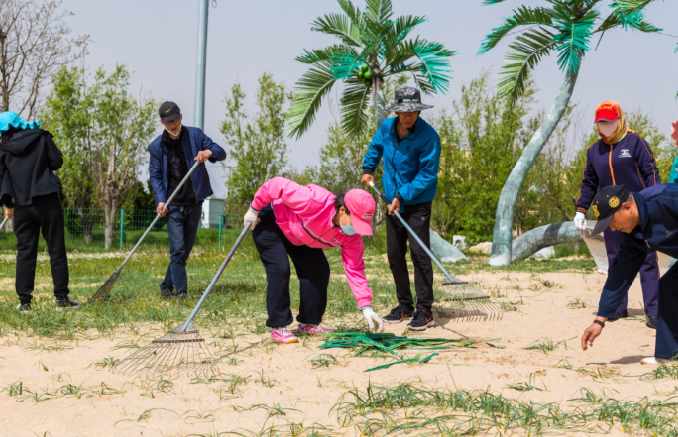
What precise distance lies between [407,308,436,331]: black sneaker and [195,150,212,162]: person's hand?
256 cm

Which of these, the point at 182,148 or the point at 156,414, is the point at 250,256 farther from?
the point at 156,414

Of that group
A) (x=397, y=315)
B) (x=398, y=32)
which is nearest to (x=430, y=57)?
(x=398, y=32)

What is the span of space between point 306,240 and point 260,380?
1.10 m

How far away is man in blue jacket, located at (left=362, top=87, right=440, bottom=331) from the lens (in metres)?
4.50

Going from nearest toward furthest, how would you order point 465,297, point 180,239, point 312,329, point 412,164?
1. point 312,329
2. point 465,297
3. point 412,164
4. point 180,239

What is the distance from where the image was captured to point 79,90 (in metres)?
17.5

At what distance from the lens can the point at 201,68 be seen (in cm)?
1075

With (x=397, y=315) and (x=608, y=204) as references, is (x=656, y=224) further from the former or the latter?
(x=397, y=315)

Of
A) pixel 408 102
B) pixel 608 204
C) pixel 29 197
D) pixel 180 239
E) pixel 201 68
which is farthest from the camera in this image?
pixel 201 68

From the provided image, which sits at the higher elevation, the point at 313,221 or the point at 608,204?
the point at 608,204

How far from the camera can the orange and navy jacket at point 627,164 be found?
15.3ft

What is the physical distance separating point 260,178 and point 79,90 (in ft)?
20.3

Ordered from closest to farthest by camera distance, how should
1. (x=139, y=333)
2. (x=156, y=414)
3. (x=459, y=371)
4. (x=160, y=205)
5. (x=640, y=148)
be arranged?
(x=156, y=414) < (x=459, y=371) < (x=139, y=333) < (x=640, y=148) < (x=160, y=205)

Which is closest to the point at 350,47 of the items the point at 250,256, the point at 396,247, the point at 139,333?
the point at 250,256
